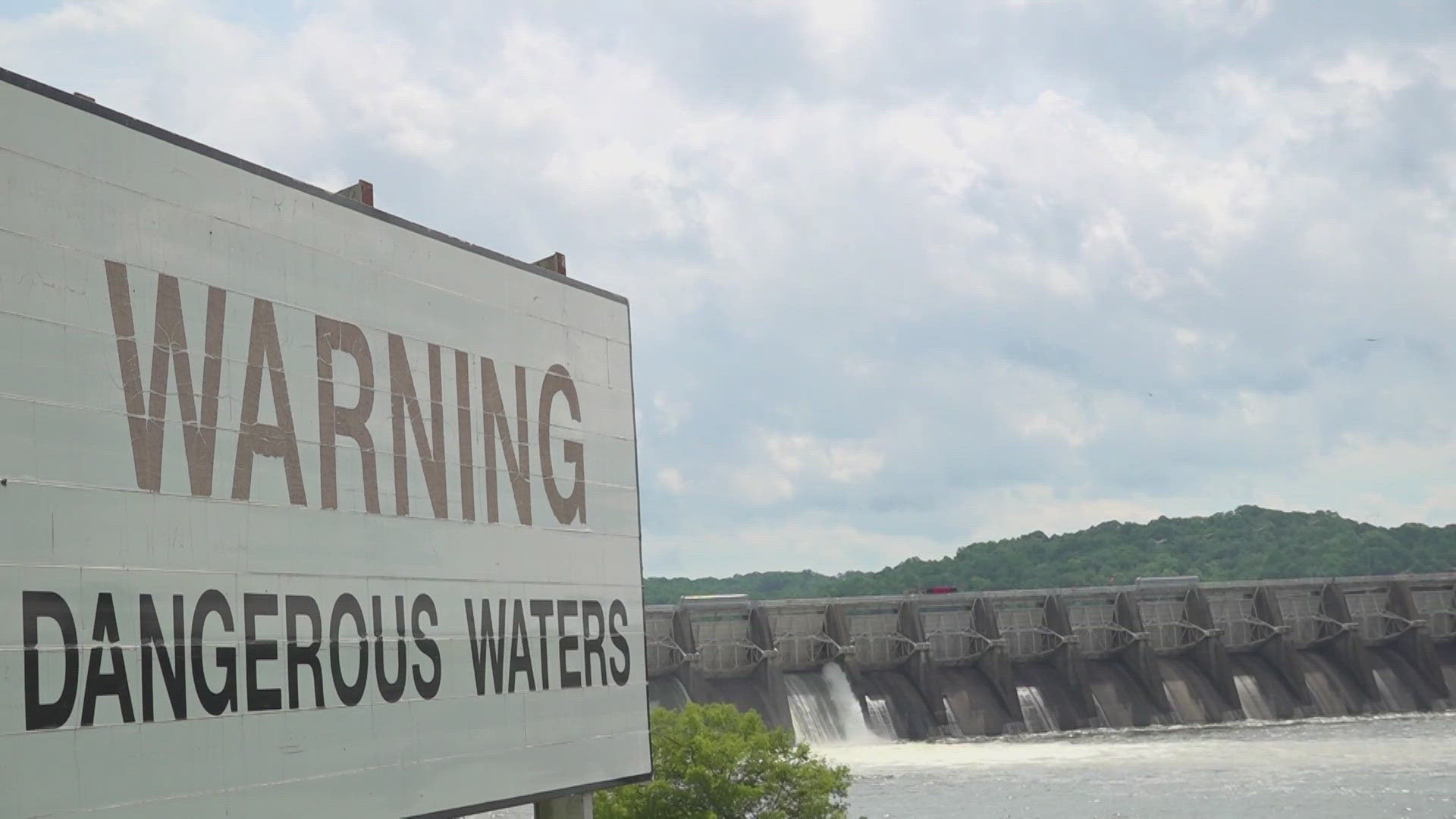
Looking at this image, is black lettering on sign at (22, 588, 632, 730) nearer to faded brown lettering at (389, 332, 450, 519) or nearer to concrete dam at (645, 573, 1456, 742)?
faded brown lettering at (389, 332, 450, 519)

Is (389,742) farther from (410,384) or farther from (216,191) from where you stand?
(216,191)

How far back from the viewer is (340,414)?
13.2 metres

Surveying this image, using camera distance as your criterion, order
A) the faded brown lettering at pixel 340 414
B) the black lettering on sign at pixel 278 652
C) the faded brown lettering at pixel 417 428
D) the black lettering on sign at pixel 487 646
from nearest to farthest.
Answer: the black lettering on sign at pixel 278 652 → the faded brown lettering at pixel 340 414 → the faded brown lettering at pixel 417 428 → the black lettering on sign at pixel 487 646

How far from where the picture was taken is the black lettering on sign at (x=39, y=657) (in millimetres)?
10070

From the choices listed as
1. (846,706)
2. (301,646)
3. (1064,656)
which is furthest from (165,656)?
(1064,656)

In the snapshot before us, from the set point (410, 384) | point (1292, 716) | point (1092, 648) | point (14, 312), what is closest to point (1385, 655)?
point (1292, 716)

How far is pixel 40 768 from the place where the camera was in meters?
10.1

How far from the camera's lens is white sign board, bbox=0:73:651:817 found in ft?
34.5

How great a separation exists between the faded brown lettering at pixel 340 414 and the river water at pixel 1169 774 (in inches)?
1020

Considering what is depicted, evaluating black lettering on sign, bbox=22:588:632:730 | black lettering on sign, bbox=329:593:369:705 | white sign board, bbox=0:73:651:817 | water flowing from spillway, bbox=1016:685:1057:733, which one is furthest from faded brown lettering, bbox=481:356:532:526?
water flowing from spillway, bbox=1016:685:1057:733

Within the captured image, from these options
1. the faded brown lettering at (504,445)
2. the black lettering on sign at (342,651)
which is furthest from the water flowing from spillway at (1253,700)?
the black lettering on sign at (342,651)

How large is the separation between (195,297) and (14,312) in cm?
168

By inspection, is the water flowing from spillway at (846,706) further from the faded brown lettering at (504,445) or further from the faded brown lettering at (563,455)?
the faded brown lettering at (504,445)

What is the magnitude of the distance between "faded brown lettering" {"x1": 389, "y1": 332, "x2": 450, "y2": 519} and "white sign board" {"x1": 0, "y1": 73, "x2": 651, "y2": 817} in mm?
35
